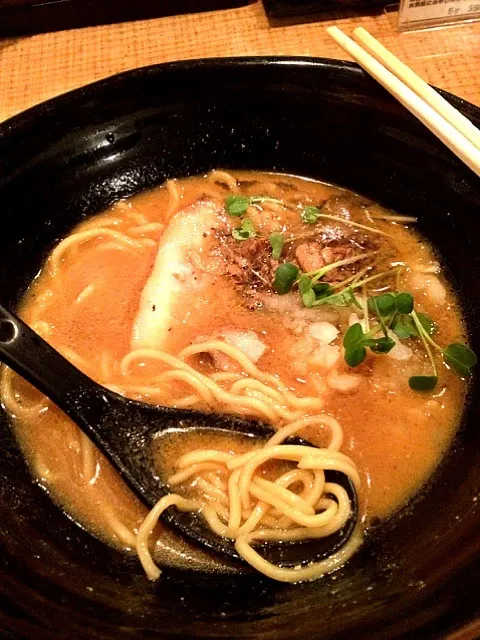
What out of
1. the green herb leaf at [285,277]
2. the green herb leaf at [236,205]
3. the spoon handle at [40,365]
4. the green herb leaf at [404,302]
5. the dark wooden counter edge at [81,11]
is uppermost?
the dark wooden counter edge at [81,11]

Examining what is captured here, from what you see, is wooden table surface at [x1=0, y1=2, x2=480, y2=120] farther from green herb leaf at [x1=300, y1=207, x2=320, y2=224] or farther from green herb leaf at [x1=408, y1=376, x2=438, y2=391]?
green herb leaf at [x1=408, y1=376, x2=438, y2=391]

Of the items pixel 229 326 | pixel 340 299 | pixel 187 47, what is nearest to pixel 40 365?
pixel 229 326

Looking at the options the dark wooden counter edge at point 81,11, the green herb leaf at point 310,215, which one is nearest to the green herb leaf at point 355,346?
the green herb leaf at point 310,215

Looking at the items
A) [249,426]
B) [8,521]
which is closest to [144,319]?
[249,426]

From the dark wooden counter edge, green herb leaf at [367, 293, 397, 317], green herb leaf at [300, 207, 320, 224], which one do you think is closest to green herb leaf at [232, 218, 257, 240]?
green herb leaf at [300, 207, 320, 224]

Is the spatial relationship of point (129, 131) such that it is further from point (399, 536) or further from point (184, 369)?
point (399, 536)

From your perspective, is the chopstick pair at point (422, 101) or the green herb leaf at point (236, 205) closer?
the chopstick pair at point (422, 101)

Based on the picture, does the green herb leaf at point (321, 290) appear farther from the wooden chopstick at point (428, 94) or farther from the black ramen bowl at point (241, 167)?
the wooden chopstick at point (428, 94)
